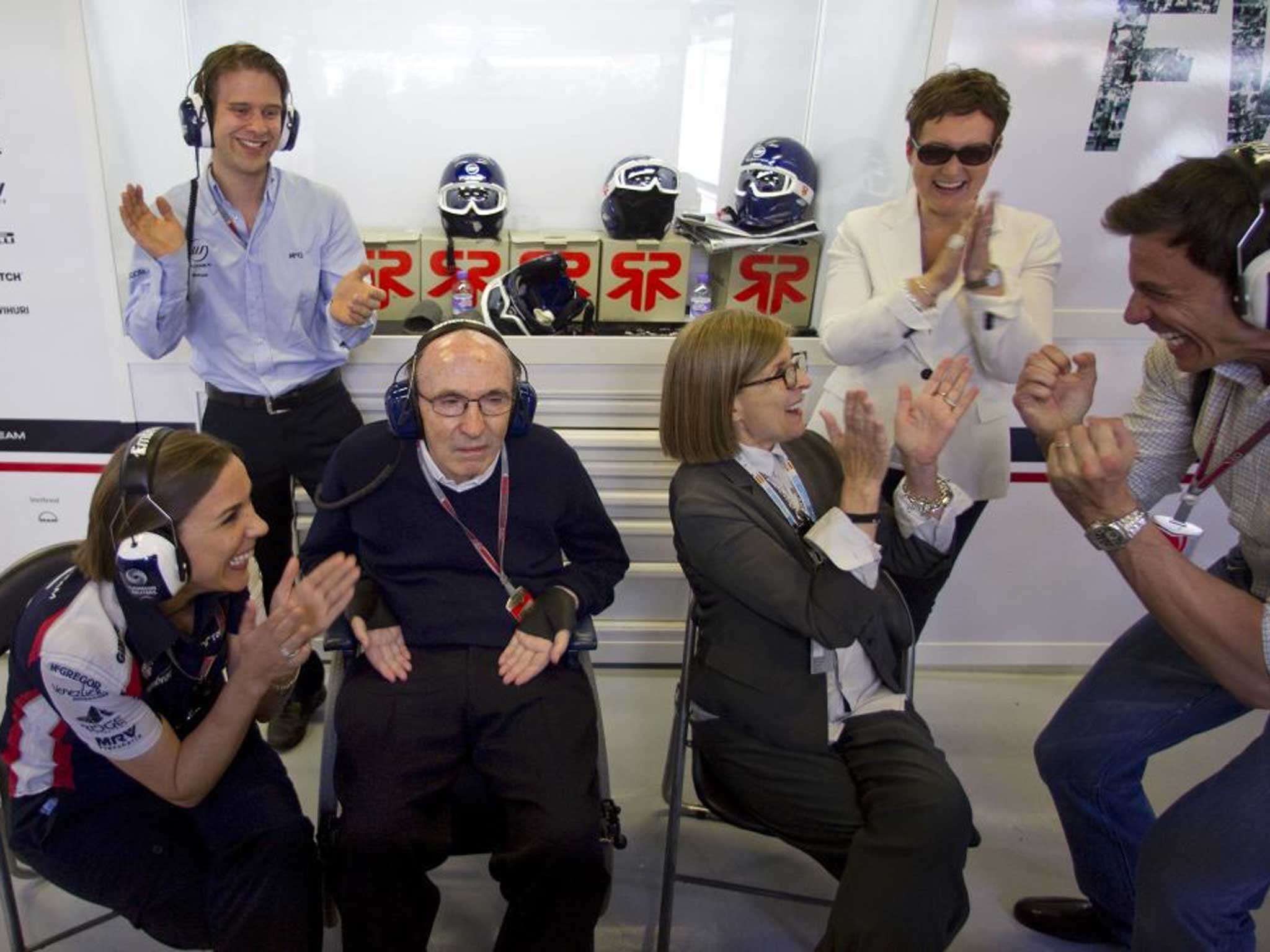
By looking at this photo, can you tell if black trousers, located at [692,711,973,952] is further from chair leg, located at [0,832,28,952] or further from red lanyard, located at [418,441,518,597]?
chair leg, located at [0,832,28,952]

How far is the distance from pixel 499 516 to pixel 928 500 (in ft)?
3.06

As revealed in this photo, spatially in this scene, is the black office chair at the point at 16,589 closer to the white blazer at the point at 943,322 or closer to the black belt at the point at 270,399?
the black belt at the point at 270,399

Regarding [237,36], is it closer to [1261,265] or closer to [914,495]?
[914,495]

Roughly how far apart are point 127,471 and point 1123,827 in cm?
211

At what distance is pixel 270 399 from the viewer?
2506 mm

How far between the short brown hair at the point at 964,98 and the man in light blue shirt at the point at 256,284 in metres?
1.46

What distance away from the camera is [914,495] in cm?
191

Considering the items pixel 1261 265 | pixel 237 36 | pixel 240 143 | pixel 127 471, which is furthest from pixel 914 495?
pixel 237 36

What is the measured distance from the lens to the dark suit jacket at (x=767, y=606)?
1.78 metres

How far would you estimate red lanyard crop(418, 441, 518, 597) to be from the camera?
1948 millimetres

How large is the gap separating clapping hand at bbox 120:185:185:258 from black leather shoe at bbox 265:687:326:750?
1.37m

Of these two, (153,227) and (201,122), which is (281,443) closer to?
(153,227)

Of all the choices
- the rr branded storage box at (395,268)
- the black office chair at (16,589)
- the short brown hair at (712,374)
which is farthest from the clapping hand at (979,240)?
the black office chair at (16,589)

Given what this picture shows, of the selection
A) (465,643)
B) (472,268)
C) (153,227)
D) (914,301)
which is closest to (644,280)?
(472,268)
